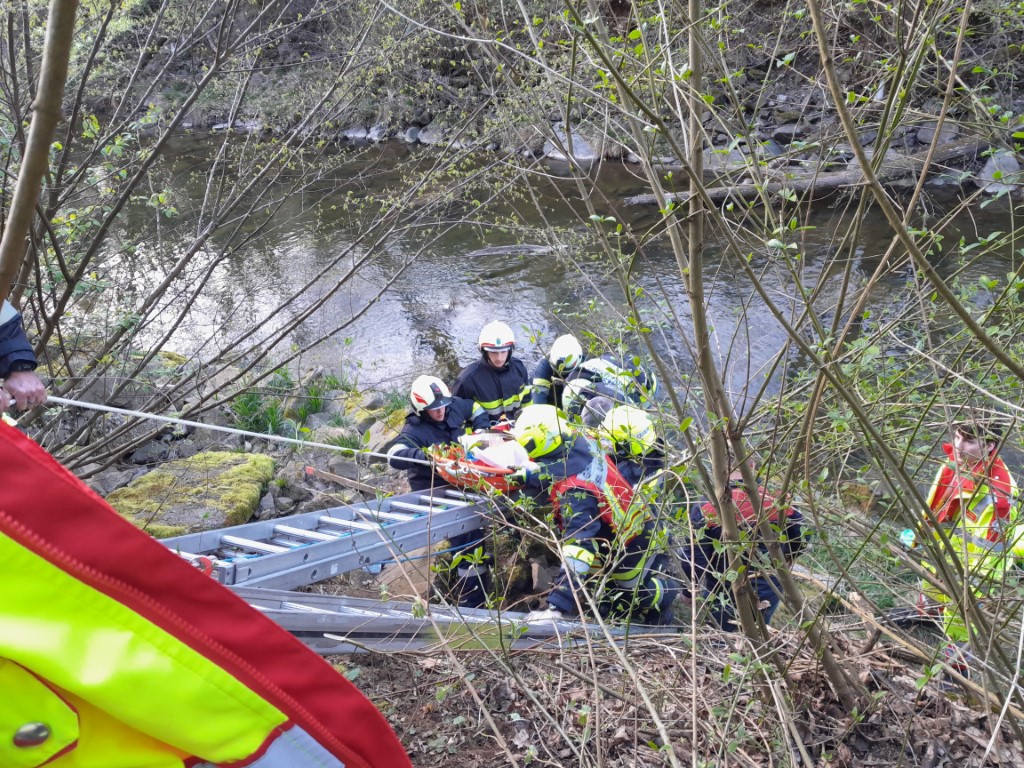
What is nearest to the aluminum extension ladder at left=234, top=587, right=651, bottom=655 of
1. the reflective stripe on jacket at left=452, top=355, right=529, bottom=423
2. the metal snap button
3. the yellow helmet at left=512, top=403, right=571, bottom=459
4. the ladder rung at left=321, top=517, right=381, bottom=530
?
the ladder rung at left=321, top=517, right=381, bottom=530

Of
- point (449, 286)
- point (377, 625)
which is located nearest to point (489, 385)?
point (377, 625)

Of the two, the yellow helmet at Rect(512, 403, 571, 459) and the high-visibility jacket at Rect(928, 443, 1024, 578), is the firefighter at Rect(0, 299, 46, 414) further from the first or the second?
the high-visibility jacket at Rect(928, 443, 1024, 578)

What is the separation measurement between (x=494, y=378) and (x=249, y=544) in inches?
140

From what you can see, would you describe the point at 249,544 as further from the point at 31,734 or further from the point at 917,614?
the point at 917,614

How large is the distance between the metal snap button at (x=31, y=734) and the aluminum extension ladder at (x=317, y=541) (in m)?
1.66

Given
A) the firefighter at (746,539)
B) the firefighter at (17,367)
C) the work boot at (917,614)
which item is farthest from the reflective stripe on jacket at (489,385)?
the firefighter at (17,367)

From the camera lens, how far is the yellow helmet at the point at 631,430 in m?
2.65

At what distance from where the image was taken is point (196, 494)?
5.16m

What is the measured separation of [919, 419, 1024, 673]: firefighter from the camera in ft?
6.85

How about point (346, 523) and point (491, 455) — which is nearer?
point (346, 523)

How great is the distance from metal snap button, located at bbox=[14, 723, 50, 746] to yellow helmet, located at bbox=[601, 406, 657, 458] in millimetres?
1916

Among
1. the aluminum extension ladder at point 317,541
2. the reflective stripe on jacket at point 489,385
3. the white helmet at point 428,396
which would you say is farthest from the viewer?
the reflective stripe on jacket at point 489,385

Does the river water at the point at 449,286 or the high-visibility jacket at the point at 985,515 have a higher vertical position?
the high-visibility jacket at the point at 985,515

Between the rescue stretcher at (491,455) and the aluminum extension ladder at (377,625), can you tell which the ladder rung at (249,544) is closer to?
the aluminum extension ladder at (377,625)
